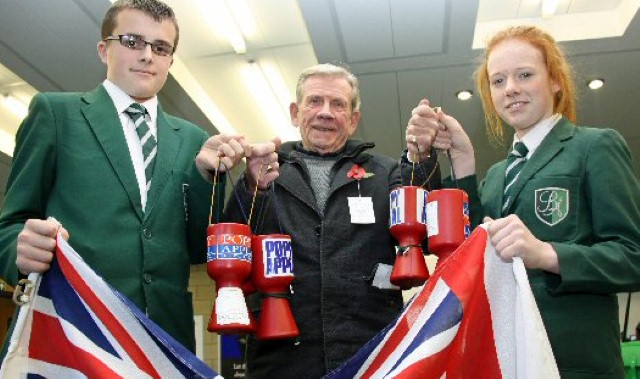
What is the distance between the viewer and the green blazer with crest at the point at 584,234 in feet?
5.22

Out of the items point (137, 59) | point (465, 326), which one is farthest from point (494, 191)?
point (137, 59)

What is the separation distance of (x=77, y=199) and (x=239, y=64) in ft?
13.7

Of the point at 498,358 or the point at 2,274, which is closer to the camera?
the point at 498,358

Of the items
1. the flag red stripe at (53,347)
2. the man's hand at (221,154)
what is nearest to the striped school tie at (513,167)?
the man's hand at (221,154)

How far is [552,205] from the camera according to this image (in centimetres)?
173

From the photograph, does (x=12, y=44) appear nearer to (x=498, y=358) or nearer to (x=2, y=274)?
(x=2, y=274)

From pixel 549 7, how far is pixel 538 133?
3.47 m

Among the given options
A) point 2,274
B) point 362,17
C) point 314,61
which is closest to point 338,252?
point 2,274

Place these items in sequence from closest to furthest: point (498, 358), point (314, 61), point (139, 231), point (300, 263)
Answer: point (498, 358), point (139, 231), point (300, 263), point (314, 61)

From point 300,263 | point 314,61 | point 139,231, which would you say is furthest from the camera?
point 314,61

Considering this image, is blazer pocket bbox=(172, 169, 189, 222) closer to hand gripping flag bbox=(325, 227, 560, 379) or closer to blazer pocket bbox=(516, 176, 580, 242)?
hand gripping flag bbox=(325, 227, 560, 379)

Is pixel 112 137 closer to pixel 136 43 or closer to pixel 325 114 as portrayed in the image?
pixel 136 43

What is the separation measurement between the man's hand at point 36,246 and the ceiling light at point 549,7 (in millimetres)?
4413

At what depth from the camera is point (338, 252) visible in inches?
80.3
